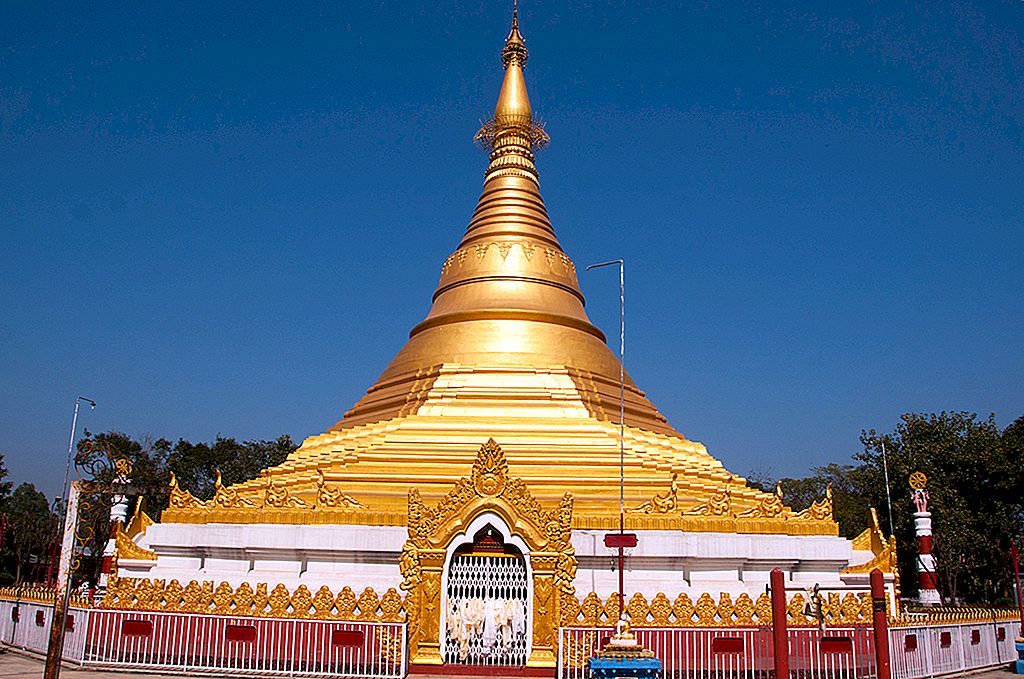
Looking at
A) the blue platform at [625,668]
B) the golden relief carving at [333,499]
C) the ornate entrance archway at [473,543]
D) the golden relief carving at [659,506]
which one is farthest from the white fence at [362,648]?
the golden relief carving at [659,506]

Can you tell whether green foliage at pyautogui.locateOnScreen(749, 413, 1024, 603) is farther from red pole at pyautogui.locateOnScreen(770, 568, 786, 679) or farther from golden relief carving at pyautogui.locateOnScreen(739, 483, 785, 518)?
red pole at pyautogui.locateOnScreen(770, 568, 786, 679)

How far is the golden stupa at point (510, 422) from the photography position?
1642 cm

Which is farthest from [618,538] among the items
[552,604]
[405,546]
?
[405,546]

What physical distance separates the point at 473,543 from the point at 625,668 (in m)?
4.80

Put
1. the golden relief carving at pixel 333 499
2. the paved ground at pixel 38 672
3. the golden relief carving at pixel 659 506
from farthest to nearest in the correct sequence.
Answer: the golden relief carving at pixel 659 506 < the golden relief carving at pixel 333 499 < the paved ground at pixel 38 672

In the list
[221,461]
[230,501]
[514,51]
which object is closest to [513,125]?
[514,51]

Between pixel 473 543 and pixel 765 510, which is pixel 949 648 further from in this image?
pixel 473 543

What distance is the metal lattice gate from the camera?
1355 centimetres

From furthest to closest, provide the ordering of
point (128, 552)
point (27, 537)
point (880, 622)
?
point (27, 537) < point (128, 552) < point (880, 622)

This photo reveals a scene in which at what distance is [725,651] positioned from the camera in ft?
41.2

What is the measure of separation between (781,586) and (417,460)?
9.26 meters

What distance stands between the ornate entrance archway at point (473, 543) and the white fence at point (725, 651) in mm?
850

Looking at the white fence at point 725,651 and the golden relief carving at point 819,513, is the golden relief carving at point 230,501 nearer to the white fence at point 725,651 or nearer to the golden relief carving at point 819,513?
the white fence at point 725,651

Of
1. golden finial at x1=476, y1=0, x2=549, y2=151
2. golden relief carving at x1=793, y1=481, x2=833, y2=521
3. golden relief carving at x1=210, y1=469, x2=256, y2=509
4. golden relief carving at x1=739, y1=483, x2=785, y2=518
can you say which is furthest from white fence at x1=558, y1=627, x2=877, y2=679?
golden finial at x1=476, y1=0, x2=549, y2=151
